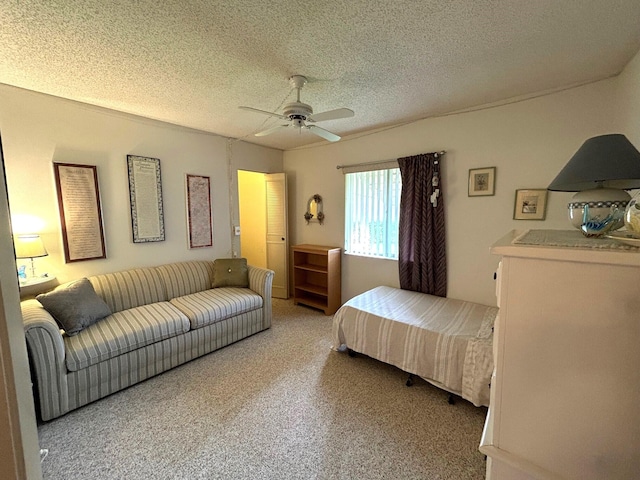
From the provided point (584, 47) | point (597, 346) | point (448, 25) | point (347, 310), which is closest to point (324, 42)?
point (448, 25)

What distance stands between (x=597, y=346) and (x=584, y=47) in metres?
2.06

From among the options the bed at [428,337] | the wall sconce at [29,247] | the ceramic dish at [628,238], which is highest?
the ceramic dish at [628,238]

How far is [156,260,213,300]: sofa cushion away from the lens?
3.03 m

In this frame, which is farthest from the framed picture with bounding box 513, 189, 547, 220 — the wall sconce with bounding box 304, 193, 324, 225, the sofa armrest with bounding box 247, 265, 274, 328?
the sofa armrest with bounding box 247, 265, 274, 328

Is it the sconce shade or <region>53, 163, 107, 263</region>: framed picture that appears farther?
<region>53, 163, 107, 263</region>: framed picture

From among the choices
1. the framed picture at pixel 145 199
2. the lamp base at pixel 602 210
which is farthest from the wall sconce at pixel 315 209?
the lamp base at pixel 602 210

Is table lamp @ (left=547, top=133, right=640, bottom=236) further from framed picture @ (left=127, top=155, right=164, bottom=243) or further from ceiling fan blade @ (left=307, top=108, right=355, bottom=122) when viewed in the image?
framed picture @ (left=127, top=155, right=164, bottom=243)

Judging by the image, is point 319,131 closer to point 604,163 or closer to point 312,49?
point 312,49

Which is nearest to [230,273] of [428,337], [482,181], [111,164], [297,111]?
[111,164]

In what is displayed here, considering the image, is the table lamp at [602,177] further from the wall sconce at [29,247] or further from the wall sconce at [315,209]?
the wall sconce at [29,247]

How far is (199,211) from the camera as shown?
11.6 ft

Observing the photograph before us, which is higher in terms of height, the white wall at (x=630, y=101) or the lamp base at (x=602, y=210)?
the white wall at (x=630, y=101)

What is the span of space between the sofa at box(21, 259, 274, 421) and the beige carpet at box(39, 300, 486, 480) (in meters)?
0.17

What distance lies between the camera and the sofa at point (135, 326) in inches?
71.5
